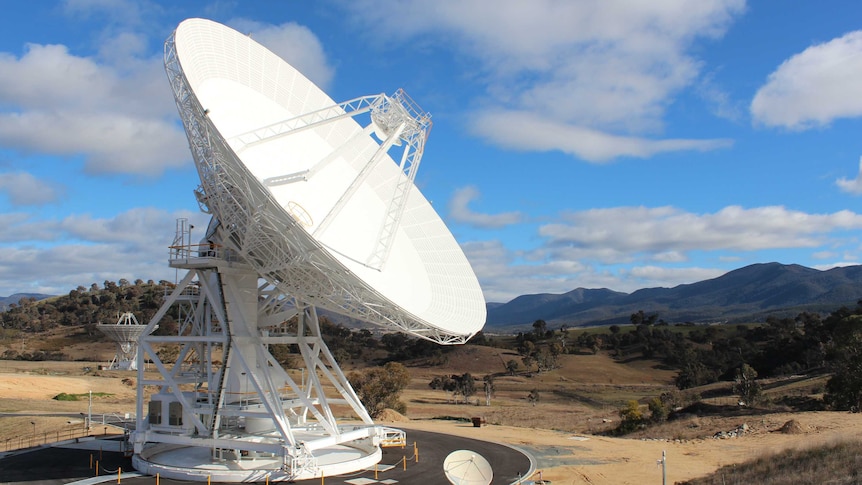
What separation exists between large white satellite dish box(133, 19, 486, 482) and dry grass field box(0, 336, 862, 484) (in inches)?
302

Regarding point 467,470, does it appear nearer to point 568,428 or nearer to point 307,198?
point 307,198

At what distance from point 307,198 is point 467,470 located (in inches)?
439

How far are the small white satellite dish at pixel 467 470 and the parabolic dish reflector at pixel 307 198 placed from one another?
13.7ft

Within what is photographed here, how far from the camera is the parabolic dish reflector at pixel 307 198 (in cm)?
1905

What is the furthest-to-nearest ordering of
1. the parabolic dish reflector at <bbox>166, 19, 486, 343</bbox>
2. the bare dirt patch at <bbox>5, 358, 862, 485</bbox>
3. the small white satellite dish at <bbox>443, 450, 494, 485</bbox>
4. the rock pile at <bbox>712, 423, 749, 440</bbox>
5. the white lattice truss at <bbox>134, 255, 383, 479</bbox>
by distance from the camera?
1. the rock pile at <bbox>712, 423, 749, 440</bbox>
2. the bare dirt patch at <bbox>5, 358, 862, 485</bbox>
3. the white lattice truss at <bbox>134, 255, 383, 479</bbox>
4. the parabolic dish reflector at <bbox>166, 19, 486, 343</bbox>
5. the small white satellite dish at <bbox>443, 450, 494, 485</bbox>

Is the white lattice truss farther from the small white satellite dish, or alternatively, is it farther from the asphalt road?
the small white satellite dish

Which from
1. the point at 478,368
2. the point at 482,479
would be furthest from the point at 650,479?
the point at 478,368

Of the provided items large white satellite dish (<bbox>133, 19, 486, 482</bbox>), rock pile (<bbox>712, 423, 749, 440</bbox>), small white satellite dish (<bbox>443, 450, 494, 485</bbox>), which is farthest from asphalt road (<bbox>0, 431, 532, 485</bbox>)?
rock pile (<bbox>712, 423, 749, 440</bbox>)

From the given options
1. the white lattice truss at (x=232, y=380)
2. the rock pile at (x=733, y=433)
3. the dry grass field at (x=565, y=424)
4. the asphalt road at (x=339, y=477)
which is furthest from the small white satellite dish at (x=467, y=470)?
the rock pile at (x=733, y=433)

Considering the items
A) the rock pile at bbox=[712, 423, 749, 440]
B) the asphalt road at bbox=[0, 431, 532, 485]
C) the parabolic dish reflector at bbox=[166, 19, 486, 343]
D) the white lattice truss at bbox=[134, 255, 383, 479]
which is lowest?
the rock pile at bbox=[712, 423, 749, 440]

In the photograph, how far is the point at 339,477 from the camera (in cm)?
2239

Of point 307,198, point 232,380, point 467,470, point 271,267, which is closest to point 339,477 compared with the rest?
point 232,380

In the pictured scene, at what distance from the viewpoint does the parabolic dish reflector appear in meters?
19.0

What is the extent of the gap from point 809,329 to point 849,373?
202ft
